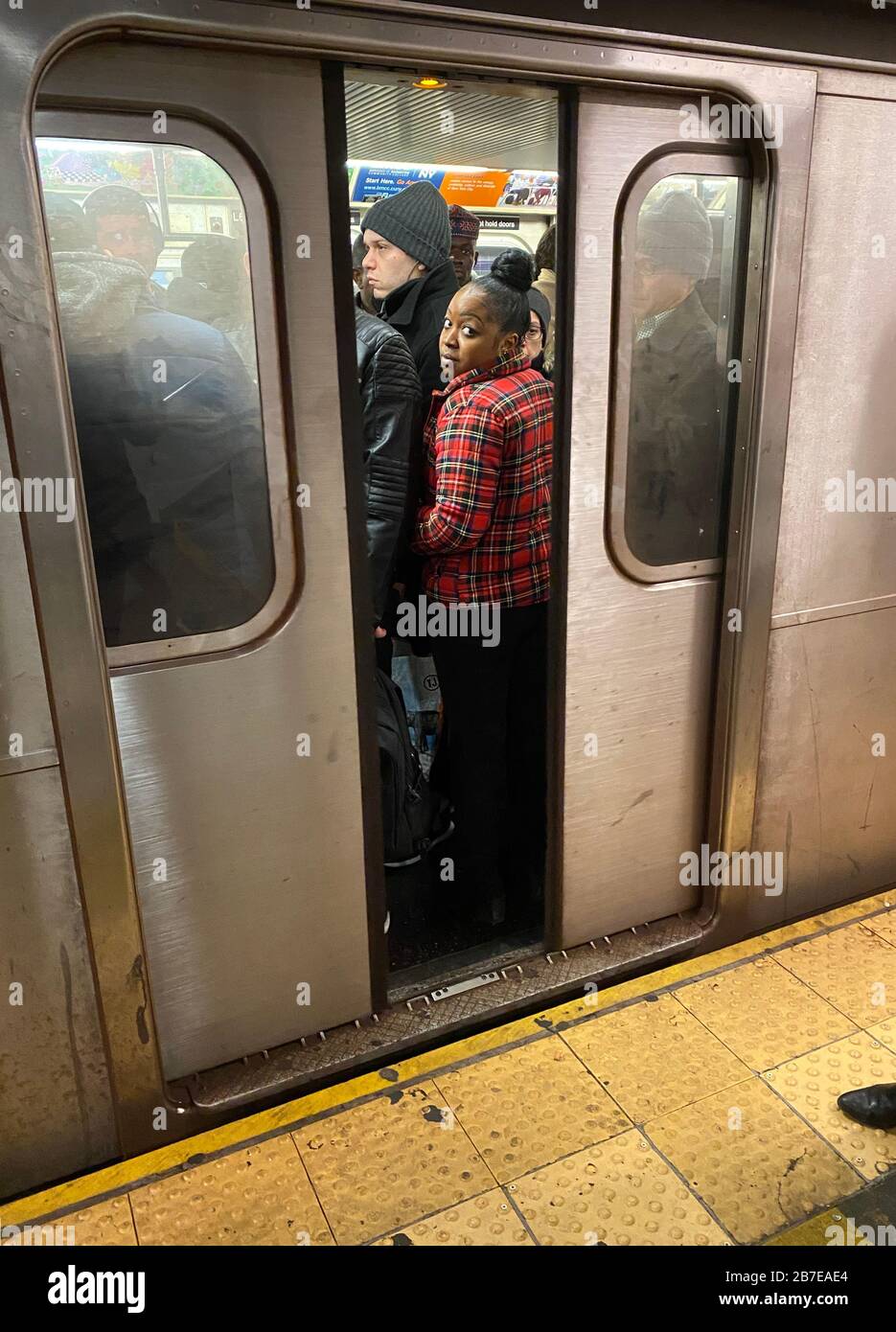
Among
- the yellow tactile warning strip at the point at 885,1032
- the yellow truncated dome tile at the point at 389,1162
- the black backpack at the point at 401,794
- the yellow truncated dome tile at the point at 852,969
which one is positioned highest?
the black backpack at the point at 401,794

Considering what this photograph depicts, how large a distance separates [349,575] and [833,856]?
198 centimetres

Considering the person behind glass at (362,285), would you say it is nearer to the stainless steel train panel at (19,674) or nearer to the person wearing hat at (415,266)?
the person wearing hat at (415,266)

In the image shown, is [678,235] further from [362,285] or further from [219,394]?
[219,394]

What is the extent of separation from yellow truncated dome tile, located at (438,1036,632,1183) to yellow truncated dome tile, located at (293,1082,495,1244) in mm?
51

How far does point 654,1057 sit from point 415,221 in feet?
8.23

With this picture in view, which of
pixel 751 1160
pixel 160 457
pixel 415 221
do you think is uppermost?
pixel 415 221

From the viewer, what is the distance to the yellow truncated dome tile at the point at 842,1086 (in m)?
2.26

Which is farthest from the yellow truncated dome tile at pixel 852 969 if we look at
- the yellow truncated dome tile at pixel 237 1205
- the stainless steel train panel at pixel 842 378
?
the yellow truncated dome tile at pixel 237 1205

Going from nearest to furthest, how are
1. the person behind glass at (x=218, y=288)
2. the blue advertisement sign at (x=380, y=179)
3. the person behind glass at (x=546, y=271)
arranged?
the person behind glass at (x=218, y=288)
the person behind glass at (x=546, y=271)
the blue advertisement sign at (x=380, y=179)

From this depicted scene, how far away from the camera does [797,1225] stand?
2.08 m

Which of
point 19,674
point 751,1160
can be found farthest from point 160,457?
point 751,1160

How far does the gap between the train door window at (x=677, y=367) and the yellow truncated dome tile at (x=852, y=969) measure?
49.6 inches

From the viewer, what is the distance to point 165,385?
1.94 m

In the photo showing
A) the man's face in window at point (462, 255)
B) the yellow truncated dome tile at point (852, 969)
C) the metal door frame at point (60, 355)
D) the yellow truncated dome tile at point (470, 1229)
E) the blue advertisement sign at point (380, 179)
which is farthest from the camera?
the blue advertisement sign at point (380, 179)
